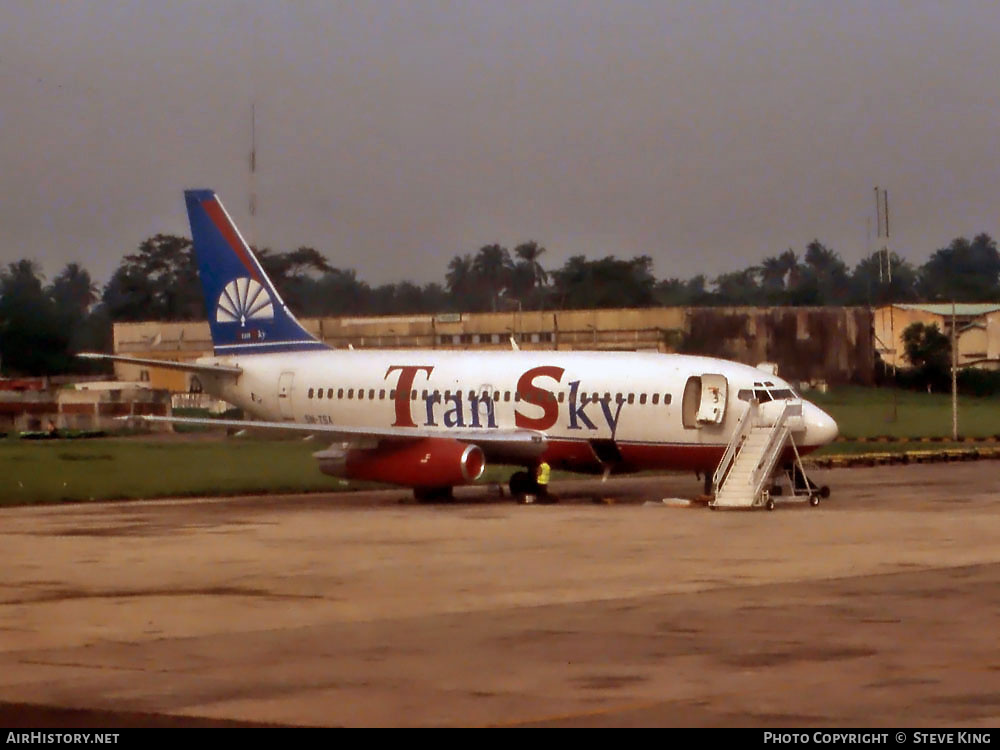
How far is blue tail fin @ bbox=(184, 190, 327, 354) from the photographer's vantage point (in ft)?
158

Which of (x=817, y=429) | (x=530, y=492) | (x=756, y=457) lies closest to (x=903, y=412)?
(x=817, y=429)

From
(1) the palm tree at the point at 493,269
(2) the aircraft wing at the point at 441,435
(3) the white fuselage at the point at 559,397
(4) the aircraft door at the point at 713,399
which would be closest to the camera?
(4) the aircraft door at the point at 713,399

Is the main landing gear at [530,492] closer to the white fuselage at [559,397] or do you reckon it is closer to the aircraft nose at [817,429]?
the white fuselage at [559,397]

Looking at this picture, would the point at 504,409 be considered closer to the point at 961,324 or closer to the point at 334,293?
the point at 334,293

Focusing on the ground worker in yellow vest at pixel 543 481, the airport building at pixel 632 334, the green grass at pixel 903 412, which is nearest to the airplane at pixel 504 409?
the ground worker in yellow vest at pixel 543 481

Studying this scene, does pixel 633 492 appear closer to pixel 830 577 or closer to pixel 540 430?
pixel 540 430

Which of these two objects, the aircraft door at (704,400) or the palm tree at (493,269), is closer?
the aircraft door at (704,400)

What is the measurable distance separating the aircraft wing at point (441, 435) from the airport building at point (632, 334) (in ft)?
102

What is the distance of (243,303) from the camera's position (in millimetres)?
48312

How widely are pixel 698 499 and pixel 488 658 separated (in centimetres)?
2261

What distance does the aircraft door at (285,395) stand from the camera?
46500mm

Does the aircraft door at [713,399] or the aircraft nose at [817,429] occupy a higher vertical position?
the aircraft door at [713,399]

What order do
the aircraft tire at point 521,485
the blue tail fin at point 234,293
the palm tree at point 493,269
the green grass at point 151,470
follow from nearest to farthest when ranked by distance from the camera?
the aircraft tire at point 521,485 → the green grass at point 151,470 → the blue tail fin at point 234,293 → the palm tree at point 493,269

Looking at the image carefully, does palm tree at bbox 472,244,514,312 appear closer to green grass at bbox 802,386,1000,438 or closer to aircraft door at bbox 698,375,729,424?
green grass at bbox 802,386,1000,438
